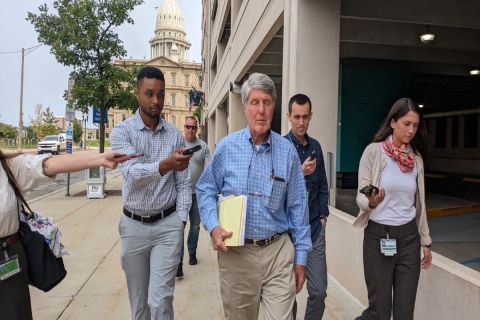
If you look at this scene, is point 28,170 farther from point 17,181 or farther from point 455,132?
point 455,132

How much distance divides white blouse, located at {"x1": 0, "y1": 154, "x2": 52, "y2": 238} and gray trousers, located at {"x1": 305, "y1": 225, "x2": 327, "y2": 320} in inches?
87.6

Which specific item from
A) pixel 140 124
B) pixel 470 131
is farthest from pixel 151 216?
pixel 470 131

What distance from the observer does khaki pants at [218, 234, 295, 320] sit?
2547 millimetres

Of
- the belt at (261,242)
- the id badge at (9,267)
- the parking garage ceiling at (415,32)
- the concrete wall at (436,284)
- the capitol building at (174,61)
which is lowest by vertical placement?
the concrete wall at (436,284)

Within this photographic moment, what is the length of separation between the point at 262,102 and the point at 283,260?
990 millimetres

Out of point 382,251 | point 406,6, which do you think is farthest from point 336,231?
point 406,6

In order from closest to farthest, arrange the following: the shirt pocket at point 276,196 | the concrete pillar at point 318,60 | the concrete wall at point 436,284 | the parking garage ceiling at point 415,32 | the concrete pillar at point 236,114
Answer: the shirt pocket at point 276,196, the concrete wall at point 436,284, the concrete pillar at point 318,60, the parking garage ceiling at point 415,32, the concrete pillar at point 236,114

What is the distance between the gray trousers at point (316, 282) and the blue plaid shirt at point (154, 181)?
3.79ft

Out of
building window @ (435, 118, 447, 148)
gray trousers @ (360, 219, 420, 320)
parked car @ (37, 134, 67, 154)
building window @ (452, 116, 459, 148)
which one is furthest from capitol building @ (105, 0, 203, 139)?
gray trousers @ (360, 219, 420, 320)

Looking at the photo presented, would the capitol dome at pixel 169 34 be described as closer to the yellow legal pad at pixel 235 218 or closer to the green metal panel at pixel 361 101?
the green metal panel at pixel 361 101

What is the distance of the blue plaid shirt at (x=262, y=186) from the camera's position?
257cm

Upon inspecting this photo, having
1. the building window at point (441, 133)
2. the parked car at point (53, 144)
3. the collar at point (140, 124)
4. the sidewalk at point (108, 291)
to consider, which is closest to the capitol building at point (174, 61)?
the parked car at point (53, 144)

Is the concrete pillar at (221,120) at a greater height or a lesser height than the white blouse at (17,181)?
greater

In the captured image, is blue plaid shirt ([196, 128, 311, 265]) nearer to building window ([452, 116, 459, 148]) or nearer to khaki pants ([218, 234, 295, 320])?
khaki pants ([218, 234, 295, 320])
